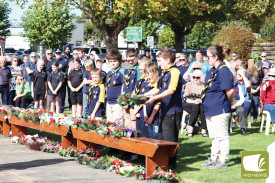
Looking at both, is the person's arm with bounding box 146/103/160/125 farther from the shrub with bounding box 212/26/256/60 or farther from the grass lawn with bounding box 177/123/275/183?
the shrub with bounding box 212/26/256/60

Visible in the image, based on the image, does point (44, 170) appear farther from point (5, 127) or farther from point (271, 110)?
point (271, 110)

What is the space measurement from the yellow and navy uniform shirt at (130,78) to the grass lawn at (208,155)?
163 centimetres

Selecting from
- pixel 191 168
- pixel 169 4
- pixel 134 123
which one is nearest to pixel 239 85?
pixel 134 123

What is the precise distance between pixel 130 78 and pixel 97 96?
0.81 metres

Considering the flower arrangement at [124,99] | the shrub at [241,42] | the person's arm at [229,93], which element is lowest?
the flower arrangement at [124,99]

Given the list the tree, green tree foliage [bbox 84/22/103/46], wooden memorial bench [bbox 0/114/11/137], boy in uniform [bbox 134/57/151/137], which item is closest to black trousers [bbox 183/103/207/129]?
boy in uniform [bbox 134/57/151/137]

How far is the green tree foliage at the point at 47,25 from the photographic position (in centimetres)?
5612

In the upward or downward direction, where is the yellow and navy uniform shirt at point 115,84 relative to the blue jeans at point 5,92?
upward

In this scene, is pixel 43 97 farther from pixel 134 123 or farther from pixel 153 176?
pixel 153 176

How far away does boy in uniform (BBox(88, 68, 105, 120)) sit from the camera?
9477 millimetres

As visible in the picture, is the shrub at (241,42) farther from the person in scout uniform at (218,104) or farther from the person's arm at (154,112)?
the person in scout uniform at (218,104)

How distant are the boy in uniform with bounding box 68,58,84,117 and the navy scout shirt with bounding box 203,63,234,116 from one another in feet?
20.4

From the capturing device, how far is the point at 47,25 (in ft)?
187

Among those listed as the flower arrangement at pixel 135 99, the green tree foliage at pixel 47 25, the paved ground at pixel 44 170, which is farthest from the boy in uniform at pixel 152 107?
the green tree foliage at pixel 47 25
